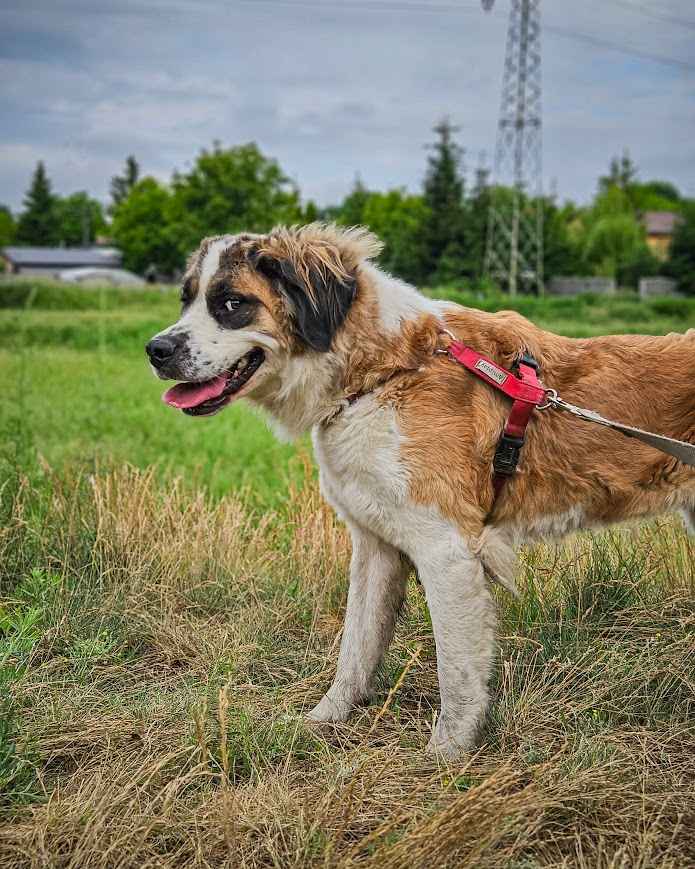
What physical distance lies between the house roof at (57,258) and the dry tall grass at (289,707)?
93.1 metres

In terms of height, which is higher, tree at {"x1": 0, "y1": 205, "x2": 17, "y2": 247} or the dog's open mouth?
tree at {"x1": 0, "y1": 205, "x2": 17, "y2": 247}

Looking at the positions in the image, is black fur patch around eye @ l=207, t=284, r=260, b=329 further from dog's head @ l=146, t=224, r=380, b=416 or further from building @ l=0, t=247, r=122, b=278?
building @ l=0, t=247, r=122, b=278

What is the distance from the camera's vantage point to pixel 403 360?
3.74 meters

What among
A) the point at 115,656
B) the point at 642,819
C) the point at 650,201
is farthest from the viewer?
the point at 650,201

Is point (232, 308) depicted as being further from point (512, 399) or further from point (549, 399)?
point (549, 399)

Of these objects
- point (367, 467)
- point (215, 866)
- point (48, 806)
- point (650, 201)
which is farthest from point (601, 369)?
point (650, 201)

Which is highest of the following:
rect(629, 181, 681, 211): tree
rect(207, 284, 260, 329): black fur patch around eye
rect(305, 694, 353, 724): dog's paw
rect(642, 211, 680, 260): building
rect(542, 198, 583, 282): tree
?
rect(629, 181, 681, 211): tree

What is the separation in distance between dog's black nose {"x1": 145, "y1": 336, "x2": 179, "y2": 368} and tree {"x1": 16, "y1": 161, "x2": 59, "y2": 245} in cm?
10012

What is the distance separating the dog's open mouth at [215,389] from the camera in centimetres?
370

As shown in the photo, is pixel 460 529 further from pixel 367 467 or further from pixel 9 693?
pixel 9 693

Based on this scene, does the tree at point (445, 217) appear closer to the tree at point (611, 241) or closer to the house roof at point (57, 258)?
the tree at point (611, 241)

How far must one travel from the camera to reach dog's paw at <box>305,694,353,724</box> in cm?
406

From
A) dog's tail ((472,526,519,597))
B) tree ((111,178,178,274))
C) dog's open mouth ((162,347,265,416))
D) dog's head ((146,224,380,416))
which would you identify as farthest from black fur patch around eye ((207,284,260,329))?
tree ((111,178,178,274))

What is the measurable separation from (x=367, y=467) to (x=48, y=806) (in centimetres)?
170
